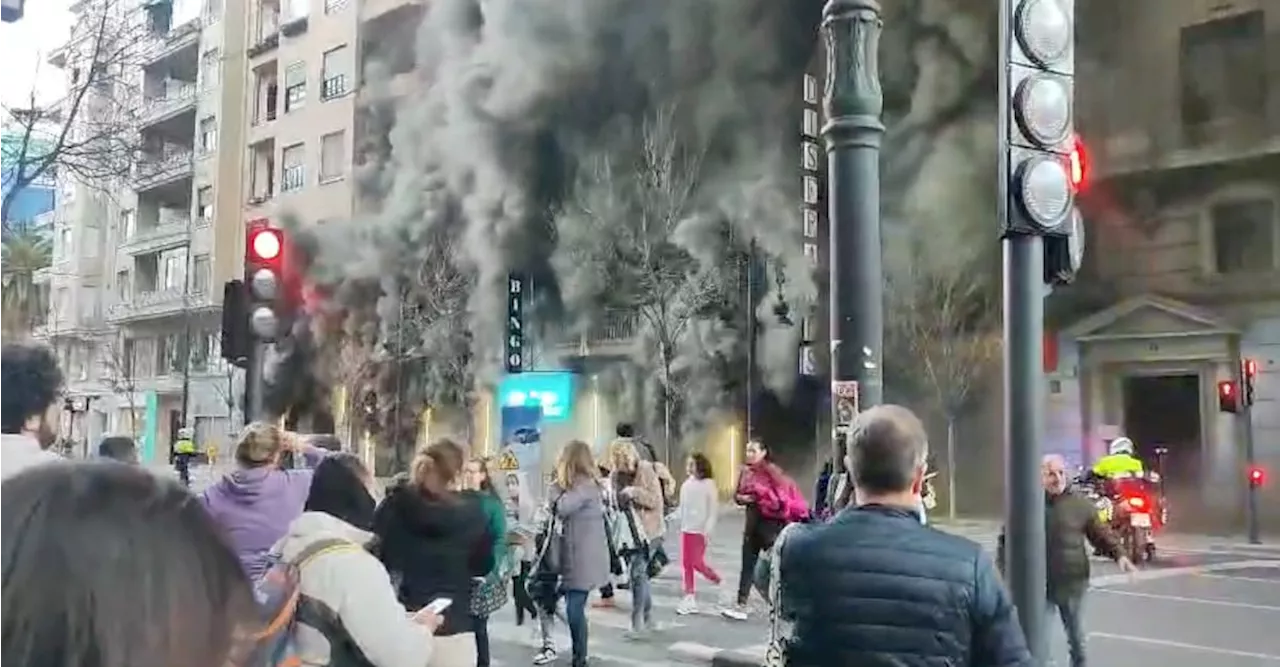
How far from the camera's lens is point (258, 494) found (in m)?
3.96

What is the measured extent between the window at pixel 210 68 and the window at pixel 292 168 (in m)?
2.29

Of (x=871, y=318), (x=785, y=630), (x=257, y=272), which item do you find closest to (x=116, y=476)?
(x=785, y=630)

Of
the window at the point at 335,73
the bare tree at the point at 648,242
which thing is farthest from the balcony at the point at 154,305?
the bare tree at the point at 648,242

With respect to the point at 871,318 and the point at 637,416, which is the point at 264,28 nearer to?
the point at 637,416

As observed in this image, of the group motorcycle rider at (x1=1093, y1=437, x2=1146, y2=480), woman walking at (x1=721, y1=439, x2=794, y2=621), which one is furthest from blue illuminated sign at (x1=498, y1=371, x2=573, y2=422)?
woman walking at (x1=721, y1=439, x2=794, y2=621)

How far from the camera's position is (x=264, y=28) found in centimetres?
2356

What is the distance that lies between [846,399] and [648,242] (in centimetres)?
1513

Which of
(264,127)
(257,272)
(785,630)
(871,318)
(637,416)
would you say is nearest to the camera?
(785,630)

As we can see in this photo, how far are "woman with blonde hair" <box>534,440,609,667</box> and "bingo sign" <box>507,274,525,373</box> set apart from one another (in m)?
13.2

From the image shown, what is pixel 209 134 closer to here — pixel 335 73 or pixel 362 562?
pixel 335 73

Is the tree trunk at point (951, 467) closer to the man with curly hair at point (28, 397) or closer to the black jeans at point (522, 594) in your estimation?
the black jeans at point (522, 594)

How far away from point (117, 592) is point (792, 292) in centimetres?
1657

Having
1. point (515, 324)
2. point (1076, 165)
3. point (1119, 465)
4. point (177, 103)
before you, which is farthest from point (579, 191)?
point (1076, 165)

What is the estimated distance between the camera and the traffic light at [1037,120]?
3217mm
